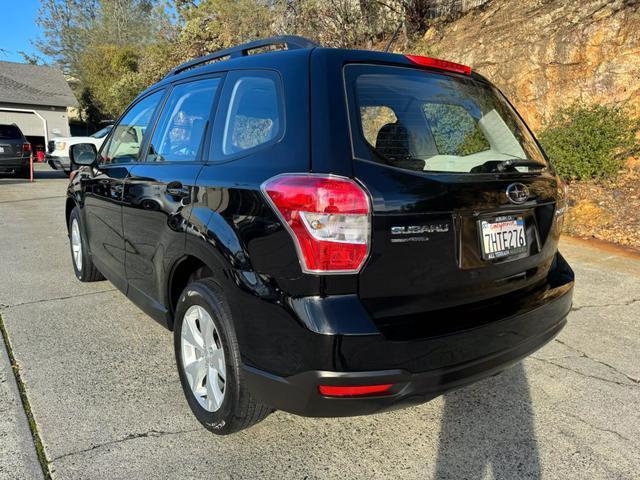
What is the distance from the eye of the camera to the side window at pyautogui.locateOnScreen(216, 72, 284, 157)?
2.15 meters

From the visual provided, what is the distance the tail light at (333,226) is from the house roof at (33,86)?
3213 centimetres

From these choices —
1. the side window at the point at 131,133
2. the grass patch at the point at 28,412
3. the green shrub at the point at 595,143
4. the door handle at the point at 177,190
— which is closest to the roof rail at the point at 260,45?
the side window at the point at 131,133

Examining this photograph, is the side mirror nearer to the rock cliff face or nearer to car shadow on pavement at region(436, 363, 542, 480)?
A: car shadow on pavement at region(436, 363, 542, 480)

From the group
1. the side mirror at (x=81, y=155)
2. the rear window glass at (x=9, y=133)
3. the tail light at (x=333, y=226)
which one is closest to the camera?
the tail light at (x=333, y=226)

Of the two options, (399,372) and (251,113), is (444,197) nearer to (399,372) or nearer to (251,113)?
(399,372)

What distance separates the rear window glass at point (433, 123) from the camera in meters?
2.07

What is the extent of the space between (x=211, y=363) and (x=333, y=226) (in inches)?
41.7

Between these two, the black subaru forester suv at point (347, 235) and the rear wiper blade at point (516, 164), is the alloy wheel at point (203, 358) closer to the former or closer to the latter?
the black subaru forester suv at point (347, 235)

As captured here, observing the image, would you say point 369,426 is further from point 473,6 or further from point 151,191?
point 473,6

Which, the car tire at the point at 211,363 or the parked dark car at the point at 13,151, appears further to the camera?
the parked dark car at the point at 13,151

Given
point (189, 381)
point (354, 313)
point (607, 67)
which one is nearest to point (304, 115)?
point (354, 313)

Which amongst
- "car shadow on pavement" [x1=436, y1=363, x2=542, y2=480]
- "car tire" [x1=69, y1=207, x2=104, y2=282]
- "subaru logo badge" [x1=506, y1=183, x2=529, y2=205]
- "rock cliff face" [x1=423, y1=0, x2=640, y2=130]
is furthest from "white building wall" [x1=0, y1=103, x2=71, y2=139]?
"subaru logo badge" [x1=506, y1=183, x2=529, y2=205]

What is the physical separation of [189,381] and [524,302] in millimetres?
1736

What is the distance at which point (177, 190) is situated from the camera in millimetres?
2604
